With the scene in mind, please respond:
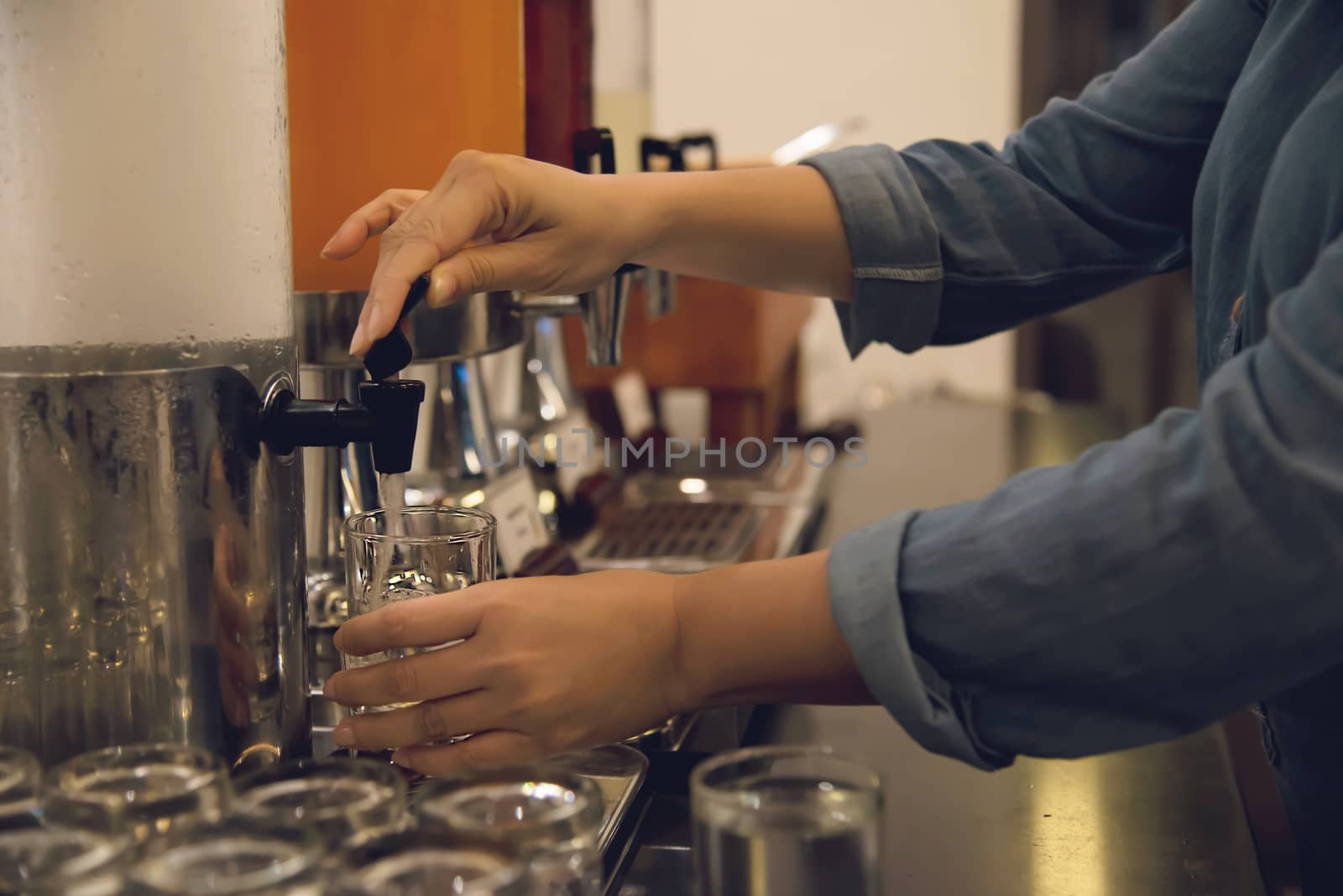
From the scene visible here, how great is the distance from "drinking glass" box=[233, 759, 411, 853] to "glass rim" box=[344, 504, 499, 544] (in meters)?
0.22

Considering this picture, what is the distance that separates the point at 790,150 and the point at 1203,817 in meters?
2.15

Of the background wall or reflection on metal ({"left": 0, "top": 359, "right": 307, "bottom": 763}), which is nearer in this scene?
reflection on metal ({"left": 0, "top": 359, "right": 307, "bottom": 763})

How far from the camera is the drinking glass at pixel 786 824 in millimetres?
527

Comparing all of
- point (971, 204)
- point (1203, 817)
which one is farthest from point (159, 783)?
point (971, 204)

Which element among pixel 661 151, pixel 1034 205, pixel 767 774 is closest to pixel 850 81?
pixel 661 151

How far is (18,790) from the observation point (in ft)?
1.82

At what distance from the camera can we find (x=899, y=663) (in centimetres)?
61

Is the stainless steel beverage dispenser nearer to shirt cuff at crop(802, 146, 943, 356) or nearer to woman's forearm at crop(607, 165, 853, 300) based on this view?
woman's forearm at crop(607, 165, 853, 300)

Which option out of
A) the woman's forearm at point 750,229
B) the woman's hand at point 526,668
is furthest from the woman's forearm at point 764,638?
the woman's forearm at point 750,229

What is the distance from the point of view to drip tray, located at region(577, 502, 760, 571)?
1.36m

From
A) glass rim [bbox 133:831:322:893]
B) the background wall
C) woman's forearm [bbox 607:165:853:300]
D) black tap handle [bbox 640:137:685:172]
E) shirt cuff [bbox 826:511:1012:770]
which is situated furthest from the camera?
the background wall

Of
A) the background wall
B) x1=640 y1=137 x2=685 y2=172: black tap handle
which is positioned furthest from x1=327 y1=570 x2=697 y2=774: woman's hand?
the background wall

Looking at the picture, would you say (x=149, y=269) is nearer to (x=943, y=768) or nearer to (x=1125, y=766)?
(x=943, y=768)

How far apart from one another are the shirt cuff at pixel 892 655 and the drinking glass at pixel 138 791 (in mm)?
290
